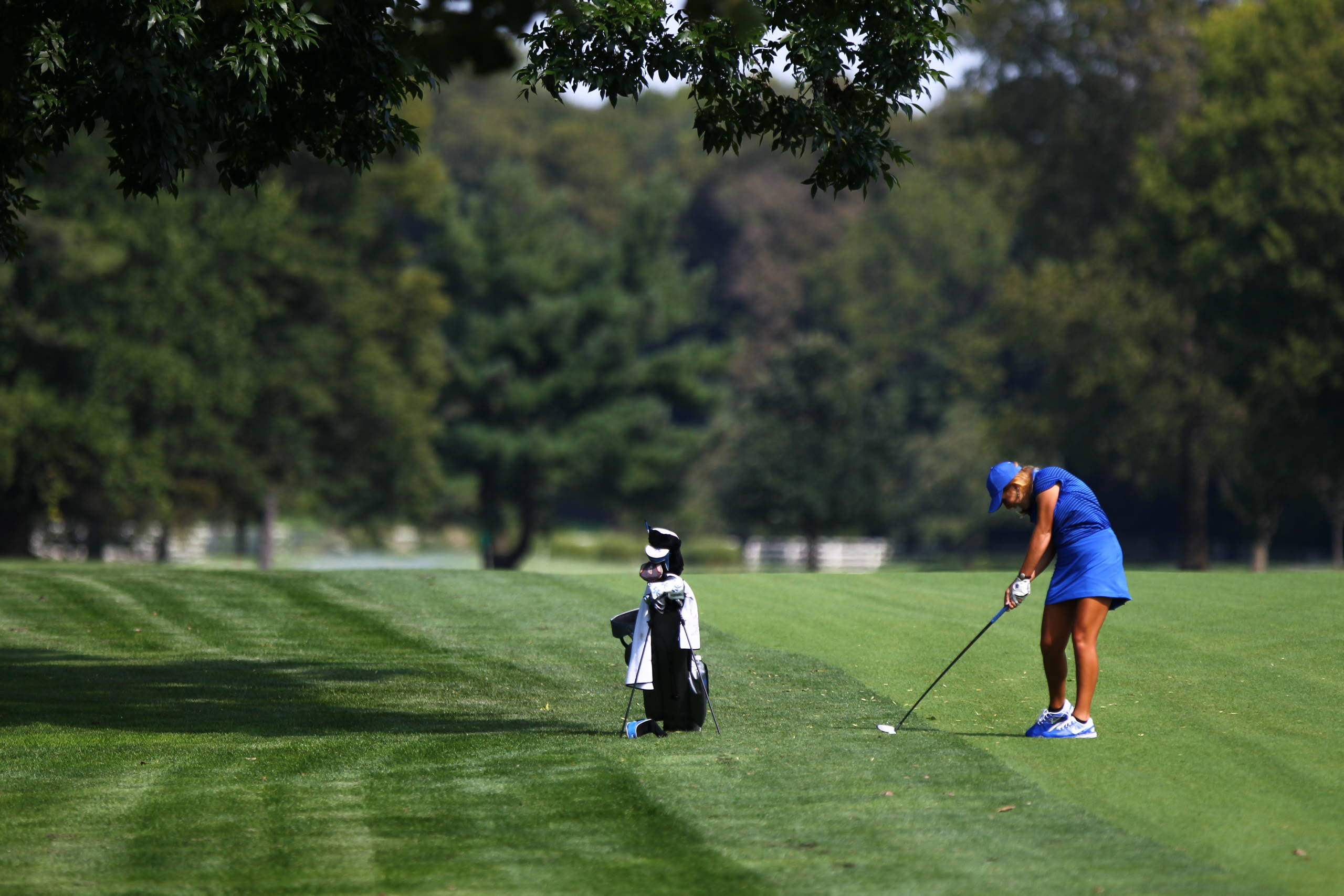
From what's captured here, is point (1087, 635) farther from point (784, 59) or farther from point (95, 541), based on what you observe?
point (95, 541)

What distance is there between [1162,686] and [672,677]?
4362mm

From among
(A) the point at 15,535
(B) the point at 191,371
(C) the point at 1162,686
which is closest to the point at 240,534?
(A) the point at 15,535

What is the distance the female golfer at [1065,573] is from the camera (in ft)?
32.6

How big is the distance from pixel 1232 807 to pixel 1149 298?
40.5 m

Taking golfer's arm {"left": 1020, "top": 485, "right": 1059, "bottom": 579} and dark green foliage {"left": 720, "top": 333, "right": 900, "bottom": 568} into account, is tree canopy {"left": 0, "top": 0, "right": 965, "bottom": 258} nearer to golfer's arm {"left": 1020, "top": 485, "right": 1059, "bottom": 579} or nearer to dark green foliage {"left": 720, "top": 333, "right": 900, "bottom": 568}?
golfer's arm {"left": 1020, "top": 485, "right": 1059, "bottom": 579}

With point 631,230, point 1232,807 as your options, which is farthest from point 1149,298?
point 1232,807

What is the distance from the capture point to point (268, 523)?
47.5m

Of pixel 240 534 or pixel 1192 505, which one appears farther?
pixel 240 534

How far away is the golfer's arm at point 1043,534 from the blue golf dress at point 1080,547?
0.04m

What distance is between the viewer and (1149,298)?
4678 cm

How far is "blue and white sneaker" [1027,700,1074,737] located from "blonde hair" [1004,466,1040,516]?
4.29 feet

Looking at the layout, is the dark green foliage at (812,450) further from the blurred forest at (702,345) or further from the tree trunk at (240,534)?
the tree trunk at (240,534)

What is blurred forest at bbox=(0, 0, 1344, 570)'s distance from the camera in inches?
1521

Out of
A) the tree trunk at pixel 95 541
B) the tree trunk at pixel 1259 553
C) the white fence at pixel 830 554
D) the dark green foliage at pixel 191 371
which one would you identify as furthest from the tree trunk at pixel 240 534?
the tree trunk at pixel 1259 553
